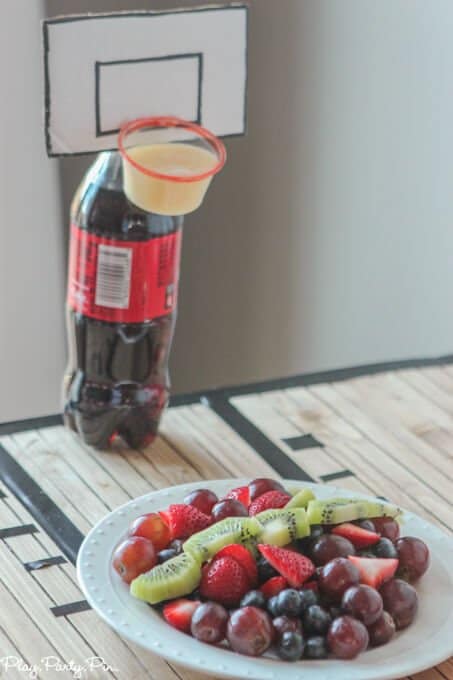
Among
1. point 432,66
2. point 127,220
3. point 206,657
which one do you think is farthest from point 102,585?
point 432,66

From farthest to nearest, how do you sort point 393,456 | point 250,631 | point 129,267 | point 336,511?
point 393,456, point 129,267, point 336,511, point 250,631

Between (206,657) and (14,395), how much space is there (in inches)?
56.7

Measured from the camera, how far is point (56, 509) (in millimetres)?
1188

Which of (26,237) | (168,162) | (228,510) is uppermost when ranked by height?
(168,162)

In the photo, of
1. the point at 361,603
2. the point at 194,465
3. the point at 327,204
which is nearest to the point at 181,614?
the point at 361,603

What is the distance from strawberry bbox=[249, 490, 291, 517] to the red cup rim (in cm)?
31

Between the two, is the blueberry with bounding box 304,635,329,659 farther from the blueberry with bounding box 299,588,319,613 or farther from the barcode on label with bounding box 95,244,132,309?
the barcode on label with bounding box 95,244,132,309

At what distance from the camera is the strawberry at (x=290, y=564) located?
94 centimetres

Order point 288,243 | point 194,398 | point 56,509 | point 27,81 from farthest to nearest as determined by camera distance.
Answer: point 288,243 → point 27,81 → point 194,398 → point 56,509

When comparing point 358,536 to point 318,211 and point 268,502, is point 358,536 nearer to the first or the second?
point 268,502

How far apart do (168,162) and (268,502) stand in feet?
1.24

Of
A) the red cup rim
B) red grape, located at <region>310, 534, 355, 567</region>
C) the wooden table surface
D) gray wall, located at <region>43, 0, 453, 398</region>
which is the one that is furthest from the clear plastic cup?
gray wall, located at <region>43, 0, 453, 398</region>

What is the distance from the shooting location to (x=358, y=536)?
3.30 feet

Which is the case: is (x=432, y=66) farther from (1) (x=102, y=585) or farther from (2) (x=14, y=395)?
(1) (x=102, y=585)
